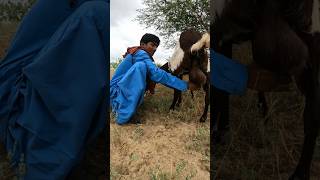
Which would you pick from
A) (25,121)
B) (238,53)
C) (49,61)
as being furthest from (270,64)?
(25,121)

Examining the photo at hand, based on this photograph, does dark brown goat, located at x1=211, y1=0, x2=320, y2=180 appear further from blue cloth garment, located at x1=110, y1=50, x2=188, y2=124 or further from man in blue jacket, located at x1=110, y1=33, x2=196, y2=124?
blue cloth garment, located at x1=110, y1=50, x2=188, y2=124

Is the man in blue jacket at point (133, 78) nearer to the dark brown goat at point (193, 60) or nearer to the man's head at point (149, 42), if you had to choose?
the man's head at point (149, 42)

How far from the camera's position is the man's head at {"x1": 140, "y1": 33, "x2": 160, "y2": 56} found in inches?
100

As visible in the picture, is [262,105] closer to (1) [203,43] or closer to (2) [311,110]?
(1) [203,43]

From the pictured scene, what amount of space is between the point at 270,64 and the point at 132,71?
1.14 meters

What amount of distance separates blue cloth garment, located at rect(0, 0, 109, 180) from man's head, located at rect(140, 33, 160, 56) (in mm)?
522

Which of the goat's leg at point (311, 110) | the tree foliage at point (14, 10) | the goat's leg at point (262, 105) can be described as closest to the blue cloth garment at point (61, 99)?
the goat's leg at point (311, 110)

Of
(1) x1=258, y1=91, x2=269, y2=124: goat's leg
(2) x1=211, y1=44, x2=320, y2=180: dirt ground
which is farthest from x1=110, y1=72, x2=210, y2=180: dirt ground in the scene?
(1) x1=258, y1=91, x2=269, y2=124: goat's leg

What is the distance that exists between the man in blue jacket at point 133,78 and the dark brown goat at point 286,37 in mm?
683

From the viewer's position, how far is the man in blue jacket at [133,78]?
260cm

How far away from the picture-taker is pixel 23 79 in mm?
2033

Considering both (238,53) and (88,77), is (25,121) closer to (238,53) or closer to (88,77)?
(88,77)

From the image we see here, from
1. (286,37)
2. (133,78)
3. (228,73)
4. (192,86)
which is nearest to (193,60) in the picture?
(192,86)

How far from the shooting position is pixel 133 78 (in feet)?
9.21
